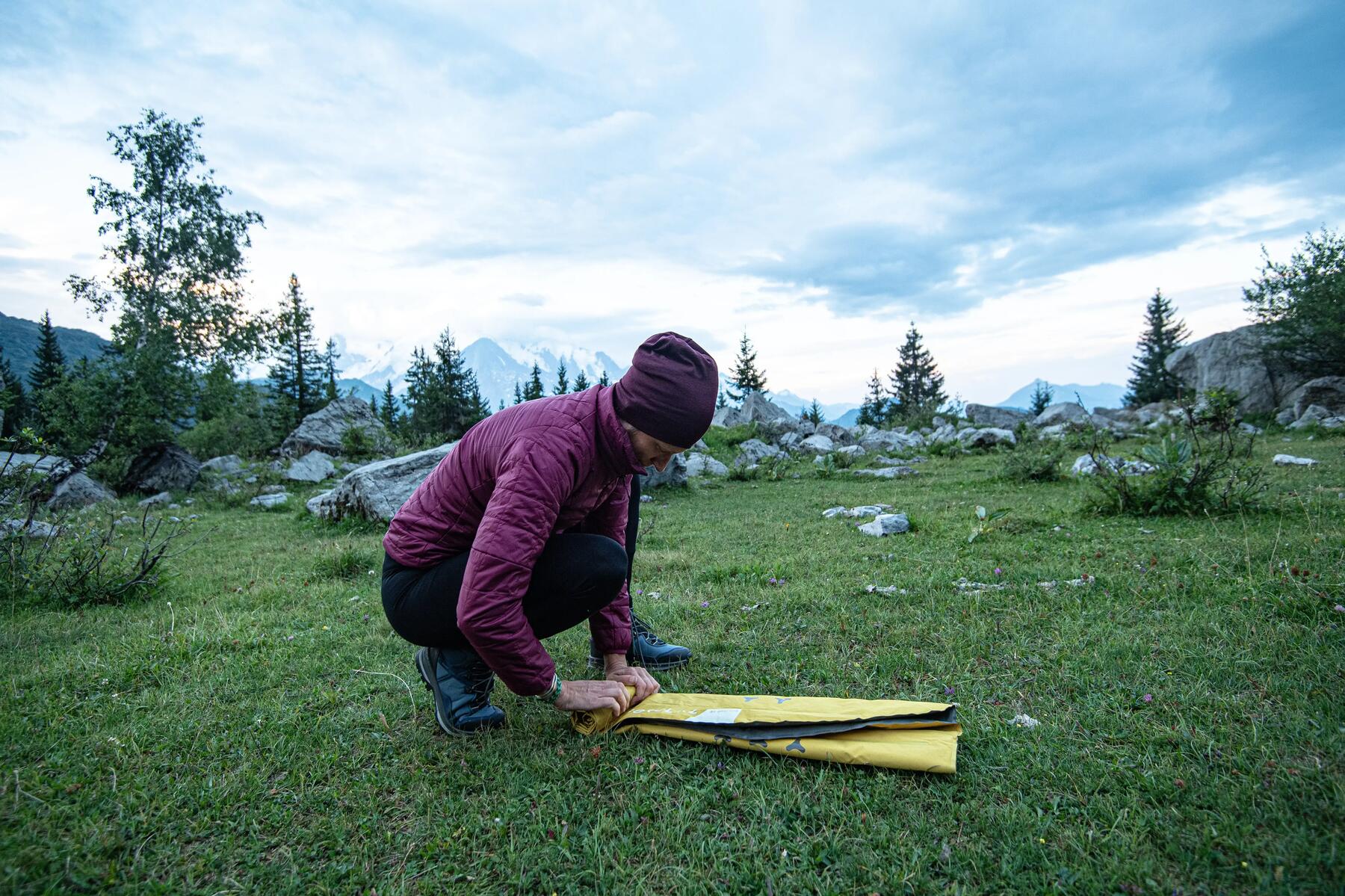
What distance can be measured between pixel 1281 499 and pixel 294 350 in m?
44.9

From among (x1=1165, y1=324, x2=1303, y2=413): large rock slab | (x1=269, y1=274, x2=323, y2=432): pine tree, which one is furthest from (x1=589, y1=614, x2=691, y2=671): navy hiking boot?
(x1=269, y1=274, x2=323, y2=432): pine tree

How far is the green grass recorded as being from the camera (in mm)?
1838

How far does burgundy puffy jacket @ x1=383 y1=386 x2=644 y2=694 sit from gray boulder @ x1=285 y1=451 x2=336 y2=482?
1256cm

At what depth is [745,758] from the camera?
94.3 inches

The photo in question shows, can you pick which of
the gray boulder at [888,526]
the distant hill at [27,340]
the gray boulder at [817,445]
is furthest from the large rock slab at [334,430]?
the distant hill at [27,340]

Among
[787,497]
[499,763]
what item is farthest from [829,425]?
[499,763]

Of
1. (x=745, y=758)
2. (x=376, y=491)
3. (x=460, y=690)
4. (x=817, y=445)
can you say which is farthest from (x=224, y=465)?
(x=745, y=758)

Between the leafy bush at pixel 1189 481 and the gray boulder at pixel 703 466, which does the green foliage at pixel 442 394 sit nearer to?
the gray boulder at pixel 703 466

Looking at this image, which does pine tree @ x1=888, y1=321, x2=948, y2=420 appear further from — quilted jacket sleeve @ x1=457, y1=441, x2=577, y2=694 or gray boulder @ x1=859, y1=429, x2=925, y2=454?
quilted jacket sleeve @ x1=457, y1=441, x2=577, y2=694

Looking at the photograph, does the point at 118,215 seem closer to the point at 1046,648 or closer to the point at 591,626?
the point at 591,626

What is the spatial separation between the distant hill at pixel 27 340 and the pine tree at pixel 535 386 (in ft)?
229

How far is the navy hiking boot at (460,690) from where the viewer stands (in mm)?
2682

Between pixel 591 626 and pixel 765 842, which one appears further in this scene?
pixel 591 626

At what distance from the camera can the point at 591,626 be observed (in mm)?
3061
